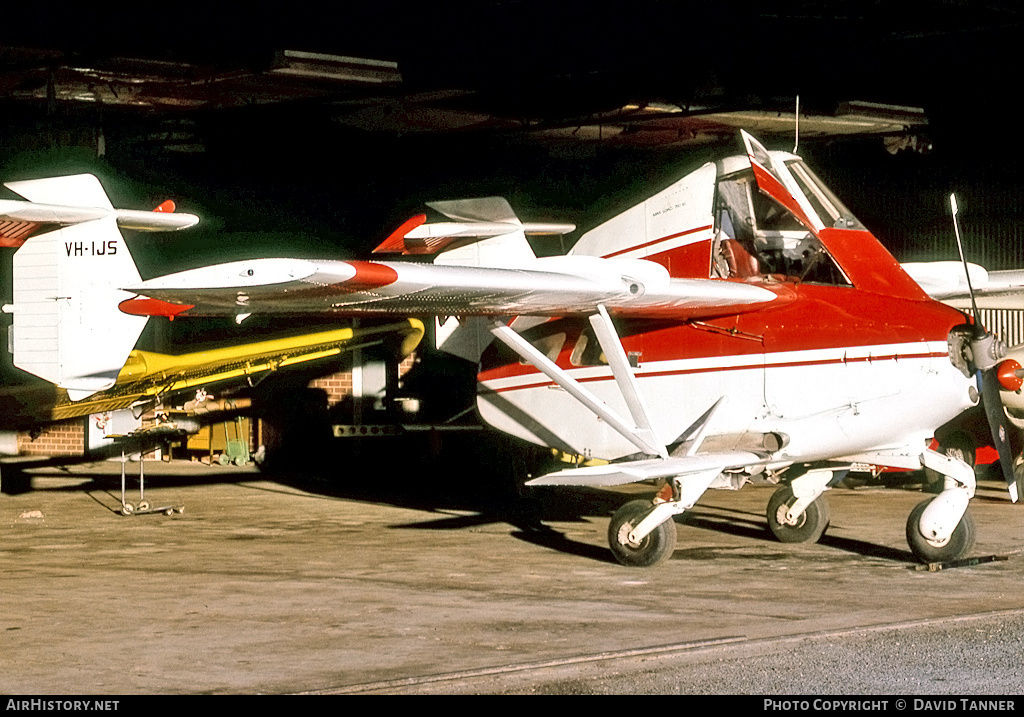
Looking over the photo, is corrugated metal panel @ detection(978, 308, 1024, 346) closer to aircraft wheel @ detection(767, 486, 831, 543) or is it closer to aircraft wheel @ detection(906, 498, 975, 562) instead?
aircraft wheel @ detection(767, 486, 831, 543)

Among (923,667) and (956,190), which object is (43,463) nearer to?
(956,190)

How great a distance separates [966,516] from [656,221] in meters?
3.44

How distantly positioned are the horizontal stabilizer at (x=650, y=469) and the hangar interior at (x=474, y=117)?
616 cm

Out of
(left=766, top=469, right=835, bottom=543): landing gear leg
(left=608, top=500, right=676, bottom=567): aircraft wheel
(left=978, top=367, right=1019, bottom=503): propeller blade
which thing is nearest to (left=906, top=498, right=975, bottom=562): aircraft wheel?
(left=978, top=367, right=1019, bottom=503): propeller blade

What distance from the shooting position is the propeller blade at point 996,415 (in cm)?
977

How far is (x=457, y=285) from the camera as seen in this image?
9.16 meters

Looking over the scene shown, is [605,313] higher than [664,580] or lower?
higher

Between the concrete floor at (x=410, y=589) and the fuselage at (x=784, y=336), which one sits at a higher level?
the fuselage at (x=784, y=336)

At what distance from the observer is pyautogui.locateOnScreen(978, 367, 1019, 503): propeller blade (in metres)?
9.77

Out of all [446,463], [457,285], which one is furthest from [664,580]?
[446,463]

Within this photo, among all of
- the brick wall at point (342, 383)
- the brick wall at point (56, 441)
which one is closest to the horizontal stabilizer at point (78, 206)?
the brick wall at point (342, 383)

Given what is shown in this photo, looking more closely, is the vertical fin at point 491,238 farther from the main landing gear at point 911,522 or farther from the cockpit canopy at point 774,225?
the main landing gear at point 911,522

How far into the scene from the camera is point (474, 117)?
17.2m

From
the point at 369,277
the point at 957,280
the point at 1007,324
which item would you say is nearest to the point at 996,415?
the point at 957,280
